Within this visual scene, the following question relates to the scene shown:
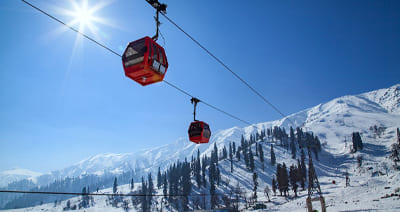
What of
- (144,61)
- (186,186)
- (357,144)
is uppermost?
(144,61)

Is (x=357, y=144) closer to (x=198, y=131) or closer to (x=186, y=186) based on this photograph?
(x=186, y=186)

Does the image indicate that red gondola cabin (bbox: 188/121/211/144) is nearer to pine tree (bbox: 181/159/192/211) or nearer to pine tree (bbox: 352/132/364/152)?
pine tree (bbox: 181/159/192/211)

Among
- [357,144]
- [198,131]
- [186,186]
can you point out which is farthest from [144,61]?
[357,144]

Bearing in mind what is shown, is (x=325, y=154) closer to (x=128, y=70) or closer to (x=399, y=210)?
(x=399, y=210)

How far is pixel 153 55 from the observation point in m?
9.73

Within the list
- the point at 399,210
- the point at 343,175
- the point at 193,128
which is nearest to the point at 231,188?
the point at 343,175

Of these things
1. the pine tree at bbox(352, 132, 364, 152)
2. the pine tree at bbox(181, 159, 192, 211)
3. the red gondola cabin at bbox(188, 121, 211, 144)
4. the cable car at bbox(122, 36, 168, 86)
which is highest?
the cable car at bbox(122, 36, 168, 86)

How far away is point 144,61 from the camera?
9406 mm

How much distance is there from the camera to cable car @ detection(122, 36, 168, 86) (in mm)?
9516

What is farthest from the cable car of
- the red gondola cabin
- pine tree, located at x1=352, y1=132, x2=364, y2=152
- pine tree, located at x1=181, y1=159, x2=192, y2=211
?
pine tree, located at x1=352, y1=132, x2=364, y2=152

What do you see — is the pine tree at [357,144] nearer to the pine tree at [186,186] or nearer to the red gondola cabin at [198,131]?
the pine tree at [186,186]

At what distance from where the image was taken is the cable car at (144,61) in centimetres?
952

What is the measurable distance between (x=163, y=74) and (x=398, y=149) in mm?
196972

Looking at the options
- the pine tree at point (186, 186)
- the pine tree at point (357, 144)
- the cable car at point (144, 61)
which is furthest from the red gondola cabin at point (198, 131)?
the pine tree at point (357, 144)
